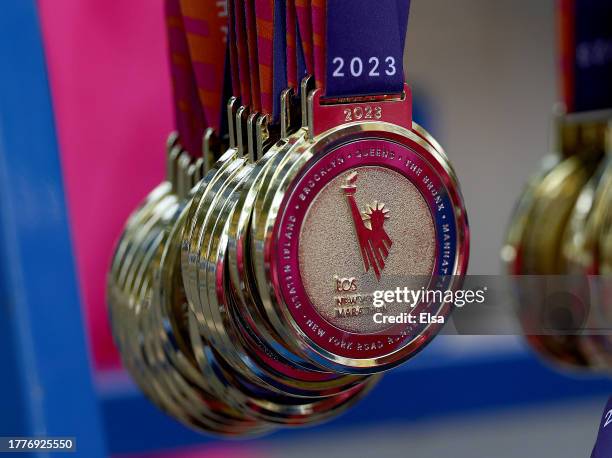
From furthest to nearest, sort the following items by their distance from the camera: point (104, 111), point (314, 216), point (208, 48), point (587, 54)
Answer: point (104, 111) → point (587, 54) → point (208, 48) → point (314, 216)

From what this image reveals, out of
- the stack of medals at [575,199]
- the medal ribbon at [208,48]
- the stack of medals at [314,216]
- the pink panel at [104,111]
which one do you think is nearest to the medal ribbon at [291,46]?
the stack of medals at [314,216]

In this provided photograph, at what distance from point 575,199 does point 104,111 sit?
66 cm

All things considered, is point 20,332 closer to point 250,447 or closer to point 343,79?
point 343,79

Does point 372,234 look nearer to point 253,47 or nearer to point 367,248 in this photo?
point 367,248

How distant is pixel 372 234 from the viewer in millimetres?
551

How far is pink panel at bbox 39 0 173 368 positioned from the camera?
127cm

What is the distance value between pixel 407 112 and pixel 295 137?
0.06 metres

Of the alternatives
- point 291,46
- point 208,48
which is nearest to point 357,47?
point 291,46

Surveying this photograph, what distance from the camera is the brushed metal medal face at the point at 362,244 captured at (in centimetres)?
54

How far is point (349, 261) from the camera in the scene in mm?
547

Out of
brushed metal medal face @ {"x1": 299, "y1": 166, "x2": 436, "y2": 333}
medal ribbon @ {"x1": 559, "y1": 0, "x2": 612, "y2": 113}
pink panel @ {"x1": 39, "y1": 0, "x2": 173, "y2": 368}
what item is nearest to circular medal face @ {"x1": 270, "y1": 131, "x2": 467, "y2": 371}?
brushed metal medal face @ {"x1": 299, "y1": 166, "x2": 436, "y2": 333}

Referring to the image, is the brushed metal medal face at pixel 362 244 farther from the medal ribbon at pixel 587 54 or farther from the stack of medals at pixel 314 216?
the medal ribbon at pixel 587 54

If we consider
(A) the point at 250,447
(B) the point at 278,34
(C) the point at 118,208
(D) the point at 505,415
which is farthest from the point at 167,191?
(D) the point at 505,415

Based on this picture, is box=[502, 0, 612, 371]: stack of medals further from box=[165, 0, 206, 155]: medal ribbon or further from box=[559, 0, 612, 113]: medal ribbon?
box=[165, 0, 206, 155]: medal ribbon
